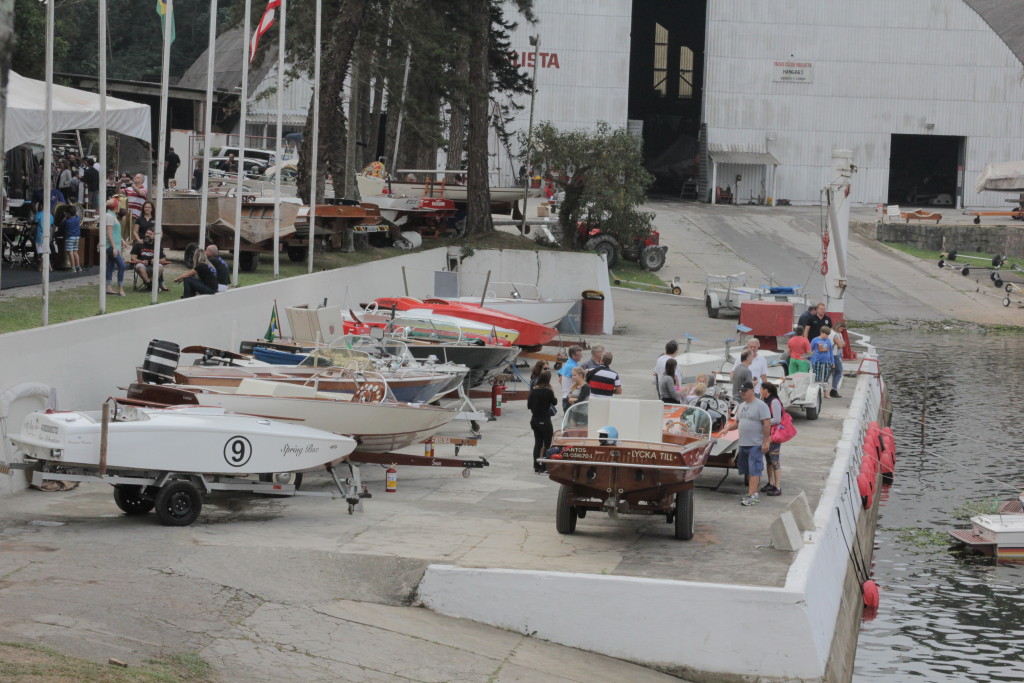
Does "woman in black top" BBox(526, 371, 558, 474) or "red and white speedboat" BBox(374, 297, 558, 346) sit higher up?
"red and white speedboat" BBox(374, 297, 558, 346)

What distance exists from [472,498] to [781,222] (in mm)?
44168

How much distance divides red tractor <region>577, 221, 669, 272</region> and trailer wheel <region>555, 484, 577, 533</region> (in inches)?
1066

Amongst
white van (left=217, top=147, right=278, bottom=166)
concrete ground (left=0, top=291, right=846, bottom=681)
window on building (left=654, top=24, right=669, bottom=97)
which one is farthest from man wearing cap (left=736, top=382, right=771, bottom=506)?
window on building (left=654, top=24, right=669, bottom=97)

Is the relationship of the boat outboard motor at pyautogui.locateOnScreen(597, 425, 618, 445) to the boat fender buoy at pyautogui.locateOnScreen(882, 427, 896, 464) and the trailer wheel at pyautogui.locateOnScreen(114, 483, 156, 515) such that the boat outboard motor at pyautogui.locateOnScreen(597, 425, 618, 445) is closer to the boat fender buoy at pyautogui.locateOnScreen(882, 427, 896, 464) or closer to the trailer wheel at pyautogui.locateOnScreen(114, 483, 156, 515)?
the trailer wheel at pyautogui.locateOnScreen(114, 483, 156, 515)

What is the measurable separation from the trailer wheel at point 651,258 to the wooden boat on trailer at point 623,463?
102 ft

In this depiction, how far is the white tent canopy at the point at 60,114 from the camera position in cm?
1881

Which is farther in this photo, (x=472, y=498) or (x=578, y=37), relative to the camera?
(x=578, y=37)

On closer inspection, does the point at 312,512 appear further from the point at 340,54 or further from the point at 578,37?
the point at 578,37

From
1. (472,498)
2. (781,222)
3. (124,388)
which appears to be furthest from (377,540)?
(781,222)

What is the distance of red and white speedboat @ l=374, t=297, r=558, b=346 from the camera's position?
1033 inches

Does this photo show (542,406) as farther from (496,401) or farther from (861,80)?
(861,80)

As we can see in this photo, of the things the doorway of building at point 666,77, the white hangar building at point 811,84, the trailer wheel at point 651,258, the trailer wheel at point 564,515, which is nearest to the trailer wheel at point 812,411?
the trailer wheel at point 564,515

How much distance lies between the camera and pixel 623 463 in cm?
1311

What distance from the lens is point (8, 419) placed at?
1459 cm
